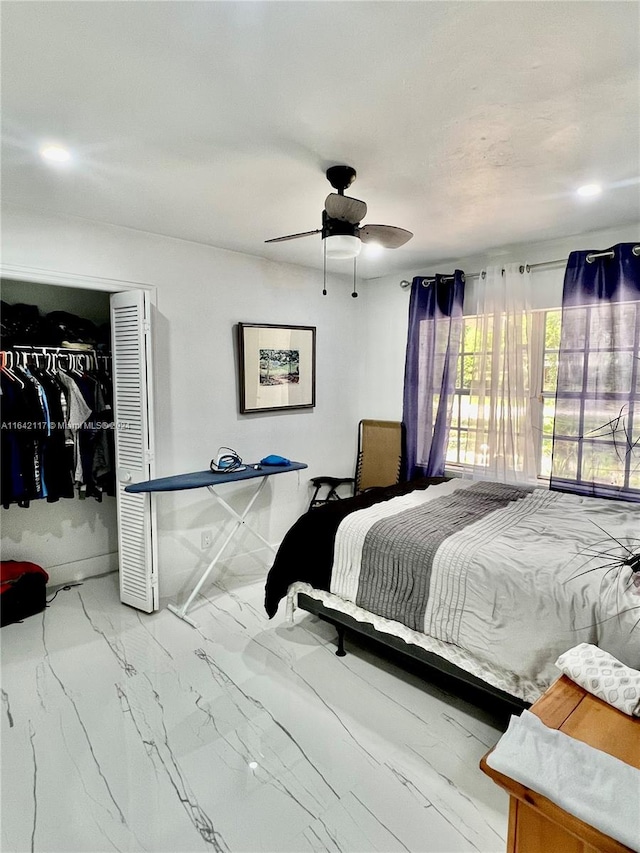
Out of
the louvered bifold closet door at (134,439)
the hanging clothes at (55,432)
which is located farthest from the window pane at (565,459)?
the hanging clothes at (55,432)

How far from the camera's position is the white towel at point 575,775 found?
0.87m

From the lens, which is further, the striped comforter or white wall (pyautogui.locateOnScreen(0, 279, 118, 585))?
white wall (pyautogui.locateOnScreen(0, 279, 118, 585))

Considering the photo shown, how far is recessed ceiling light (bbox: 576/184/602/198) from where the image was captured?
226 centimetres

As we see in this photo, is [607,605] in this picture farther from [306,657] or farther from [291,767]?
[306,657]

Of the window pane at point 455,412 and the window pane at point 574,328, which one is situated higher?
the window pane at point 574,328

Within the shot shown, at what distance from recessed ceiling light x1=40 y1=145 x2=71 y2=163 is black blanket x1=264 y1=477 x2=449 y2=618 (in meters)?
2.05

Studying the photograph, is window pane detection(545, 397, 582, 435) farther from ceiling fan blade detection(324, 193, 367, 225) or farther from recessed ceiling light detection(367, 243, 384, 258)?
ceiling fan blade detection(324, 193, 367, 225)

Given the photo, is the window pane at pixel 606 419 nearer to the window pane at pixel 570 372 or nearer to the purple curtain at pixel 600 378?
the purple curtain at pixel 600 378

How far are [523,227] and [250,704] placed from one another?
10.3 feet

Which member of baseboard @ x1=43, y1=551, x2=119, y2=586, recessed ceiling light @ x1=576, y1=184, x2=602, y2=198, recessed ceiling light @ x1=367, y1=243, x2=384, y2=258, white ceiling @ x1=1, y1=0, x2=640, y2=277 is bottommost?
baseboard @ x1=43, y1=551, x2=119, y2=586

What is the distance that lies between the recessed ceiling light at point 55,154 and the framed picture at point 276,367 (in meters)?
1.62

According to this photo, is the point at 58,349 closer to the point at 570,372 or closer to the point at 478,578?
the point at 478,578

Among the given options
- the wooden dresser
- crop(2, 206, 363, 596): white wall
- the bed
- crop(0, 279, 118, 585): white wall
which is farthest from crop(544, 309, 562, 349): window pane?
crop(0, 279, 118, 585): white wall

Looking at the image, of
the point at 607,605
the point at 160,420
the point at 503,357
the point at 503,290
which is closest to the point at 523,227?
the point at 503,290
